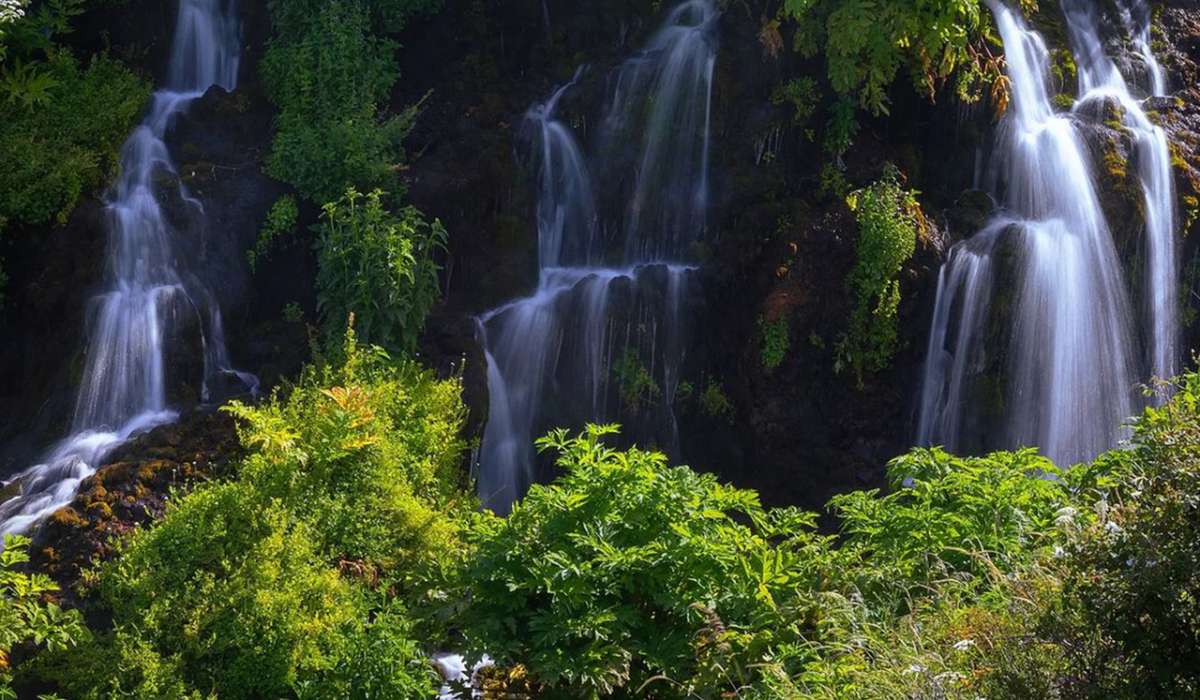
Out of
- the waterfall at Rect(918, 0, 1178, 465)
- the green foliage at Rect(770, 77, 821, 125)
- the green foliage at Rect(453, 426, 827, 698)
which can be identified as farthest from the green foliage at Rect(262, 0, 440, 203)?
the green foliage at Rect(453, 426, 827, 698)

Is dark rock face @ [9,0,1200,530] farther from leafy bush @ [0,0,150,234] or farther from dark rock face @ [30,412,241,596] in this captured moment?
dark rock face @ [30,412,241,596]

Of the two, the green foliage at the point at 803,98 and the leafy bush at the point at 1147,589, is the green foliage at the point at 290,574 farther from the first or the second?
the green foliage at the point at 803,98

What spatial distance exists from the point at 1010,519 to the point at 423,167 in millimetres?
8816

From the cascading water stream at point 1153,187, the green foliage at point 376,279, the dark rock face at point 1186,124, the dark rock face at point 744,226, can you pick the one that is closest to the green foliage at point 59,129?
the green foliage at point 376,279

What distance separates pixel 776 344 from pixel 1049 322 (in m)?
2.67

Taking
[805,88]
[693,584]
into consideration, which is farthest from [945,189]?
[693,584]

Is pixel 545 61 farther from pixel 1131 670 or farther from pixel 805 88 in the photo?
pixel 1131 670

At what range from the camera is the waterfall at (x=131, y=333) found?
11105 millimetres

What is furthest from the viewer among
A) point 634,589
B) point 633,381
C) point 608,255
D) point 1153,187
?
point 608,255

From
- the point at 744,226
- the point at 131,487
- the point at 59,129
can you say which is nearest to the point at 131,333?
the point at 131,487

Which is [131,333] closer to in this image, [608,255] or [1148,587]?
[608,255]

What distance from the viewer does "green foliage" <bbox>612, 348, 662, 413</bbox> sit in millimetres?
13000

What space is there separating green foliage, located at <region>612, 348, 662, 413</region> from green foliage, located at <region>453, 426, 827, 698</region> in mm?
5901

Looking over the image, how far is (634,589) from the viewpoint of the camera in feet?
22.1
